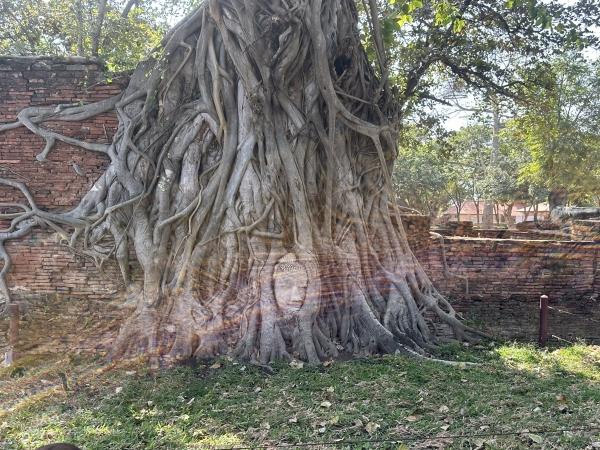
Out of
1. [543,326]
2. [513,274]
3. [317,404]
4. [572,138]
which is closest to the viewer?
[317,404]

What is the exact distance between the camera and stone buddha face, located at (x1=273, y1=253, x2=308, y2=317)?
15.7 ft

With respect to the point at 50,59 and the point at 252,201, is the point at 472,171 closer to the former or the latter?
the point at 252,201

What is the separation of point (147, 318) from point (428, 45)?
5.14 meters

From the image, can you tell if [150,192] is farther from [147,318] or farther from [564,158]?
[564,158]

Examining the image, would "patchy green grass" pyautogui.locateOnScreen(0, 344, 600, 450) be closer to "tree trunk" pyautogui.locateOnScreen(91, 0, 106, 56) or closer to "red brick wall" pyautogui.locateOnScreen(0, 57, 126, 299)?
"red brick wall" pyautogui.locateOnScreen(0, 57, 126, 299)

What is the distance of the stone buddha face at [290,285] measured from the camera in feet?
15.7

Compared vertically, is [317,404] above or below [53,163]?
below

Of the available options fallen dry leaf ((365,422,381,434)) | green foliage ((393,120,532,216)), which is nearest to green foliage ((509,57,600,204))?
green foliage ((393,120,532,216))

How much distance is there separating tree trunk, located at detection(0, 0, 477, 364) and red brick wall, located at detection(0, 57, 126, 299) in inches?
8.2

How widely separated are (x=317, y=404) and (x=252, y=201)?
213 cm

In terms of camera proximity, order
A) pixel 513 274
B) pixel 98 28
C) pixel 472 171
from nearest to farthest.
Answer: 1. pixel 513 274
2. pixel 98 28
3. pixel 472 171

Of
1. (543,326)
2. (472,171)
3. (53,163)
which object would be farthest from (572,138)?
(53,163)

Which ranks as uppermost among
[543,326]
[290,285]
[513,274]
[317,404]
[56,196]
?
[56,196]

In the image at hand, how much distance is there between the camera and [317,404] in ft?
11.5
